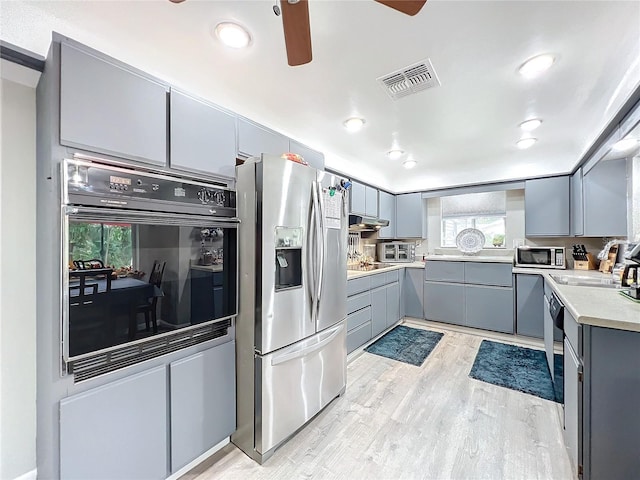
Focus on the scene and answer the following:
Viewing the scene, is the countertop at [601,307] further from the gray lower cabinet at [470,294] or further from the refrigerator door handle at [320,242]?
the gray lower cabinet at [470,294]

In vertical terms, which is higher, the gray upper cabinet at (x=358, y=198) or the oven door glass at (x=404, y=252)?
the gray upper cabinet at (x=358, y=198)

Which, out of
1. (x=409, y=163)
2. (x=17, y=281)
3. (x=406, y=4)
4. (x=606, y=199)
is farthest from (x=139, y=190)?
(x=606, y=199)

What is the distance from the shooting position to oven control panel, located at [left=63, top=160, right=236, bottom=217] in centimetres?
112

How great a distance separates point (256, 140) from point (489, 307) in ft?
11.7

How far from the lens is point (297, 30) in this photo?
3.47 feet

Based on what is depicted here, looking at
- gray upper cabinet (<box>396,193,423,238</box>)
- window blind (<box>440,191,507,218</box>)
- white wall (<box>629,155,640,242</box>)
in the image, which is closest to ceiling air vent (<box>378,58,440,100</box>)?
white wall (<box>629,155,640,242</box>)

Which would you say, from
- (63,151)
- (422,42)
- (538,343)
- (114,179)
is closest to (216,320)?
(114,179)

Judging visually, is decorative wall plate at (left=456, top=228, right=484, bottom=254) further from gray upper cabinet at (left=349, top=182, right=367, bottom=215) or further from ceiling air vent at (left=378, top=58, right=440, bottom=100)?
ceiling air vent at (left=378, top=58, right=440, bottom=100)

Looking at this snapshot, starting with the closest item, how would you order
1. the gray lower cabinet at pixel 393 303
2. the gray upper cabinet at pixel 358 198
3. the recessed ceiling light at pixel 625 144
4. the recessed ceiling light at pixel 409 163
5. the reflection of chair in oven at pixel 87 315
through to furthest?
1. the reflection of chair in oven at pixel 87 315
2. the recessed ceiling light at pixel 625 144
3. the gray upper cabinet at pixel 358 198
4. the gray lower cabinet at pixel 393 303
5. the recessed ceiling light at pixel 409 163

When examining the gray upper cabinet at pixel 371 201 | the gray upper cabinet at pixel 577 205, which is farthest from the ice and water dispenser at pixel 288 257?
the gray upper cabinet at pixel 577 205

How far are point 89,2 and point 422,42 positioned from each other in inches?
65.4

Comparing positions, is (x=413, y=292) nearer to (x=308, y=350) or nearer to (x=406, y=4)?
(x=308, y=350)

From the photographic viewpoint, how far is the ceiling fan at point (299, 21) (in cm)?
92

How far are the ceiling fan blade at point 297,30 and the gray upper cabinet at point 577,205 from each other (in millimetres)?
3657
